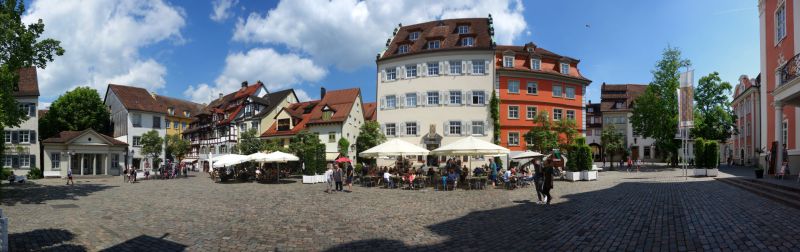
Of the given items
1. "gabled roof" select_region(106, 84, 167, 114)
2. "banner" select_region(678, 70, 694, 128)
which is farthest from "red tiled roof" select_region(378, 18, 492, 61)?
"gabled roof" select_region(106, 84, 167, 114)

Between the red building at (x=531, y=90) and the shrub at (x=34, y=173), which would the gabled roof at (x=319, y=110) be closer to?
the red building at (x=531, y=90)

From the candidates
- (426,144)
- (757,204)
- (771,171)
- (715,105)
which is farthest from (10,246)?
(715,105)

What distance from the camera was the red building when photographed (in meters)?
40.0

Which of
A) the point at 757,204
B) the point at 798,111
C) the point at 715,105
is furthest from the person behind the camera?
the point at 715,105

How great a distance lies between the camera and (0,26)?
1784 centimetres

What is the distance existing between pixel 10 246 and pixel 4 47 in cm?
1459

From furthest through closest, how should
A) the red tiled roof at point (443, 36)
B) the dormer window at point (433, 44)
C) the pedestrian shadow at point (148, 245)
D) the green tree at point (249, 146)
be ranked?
the green tree at point (249, 146) < the dormer window at point (433, 44) < the red tiled roof at point (443, 36) < the pedestrian shadow at point (148, 245)

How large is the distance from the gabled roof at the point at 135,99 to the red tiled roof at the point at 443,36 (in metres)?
31.7

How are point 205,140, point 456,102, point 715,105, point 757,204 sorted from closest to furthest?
1. point 757,204
2. point 456,102
3. point 715,105
4. point 205,140

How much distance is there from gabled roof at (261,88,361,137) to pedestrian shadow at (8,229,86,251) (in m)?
35.5

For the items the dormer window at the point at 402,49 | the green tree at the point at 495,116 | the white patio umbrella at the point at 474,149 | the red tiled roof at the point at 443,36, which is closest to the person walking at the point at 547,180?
the white patio umbrella at the point at 474,149

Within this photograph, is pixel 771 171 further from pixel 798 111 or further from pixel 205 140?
pixel 205 140

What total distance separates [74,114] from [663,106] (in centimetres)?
6459

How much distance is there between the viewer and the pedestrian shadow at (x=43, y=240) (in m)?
8.84
